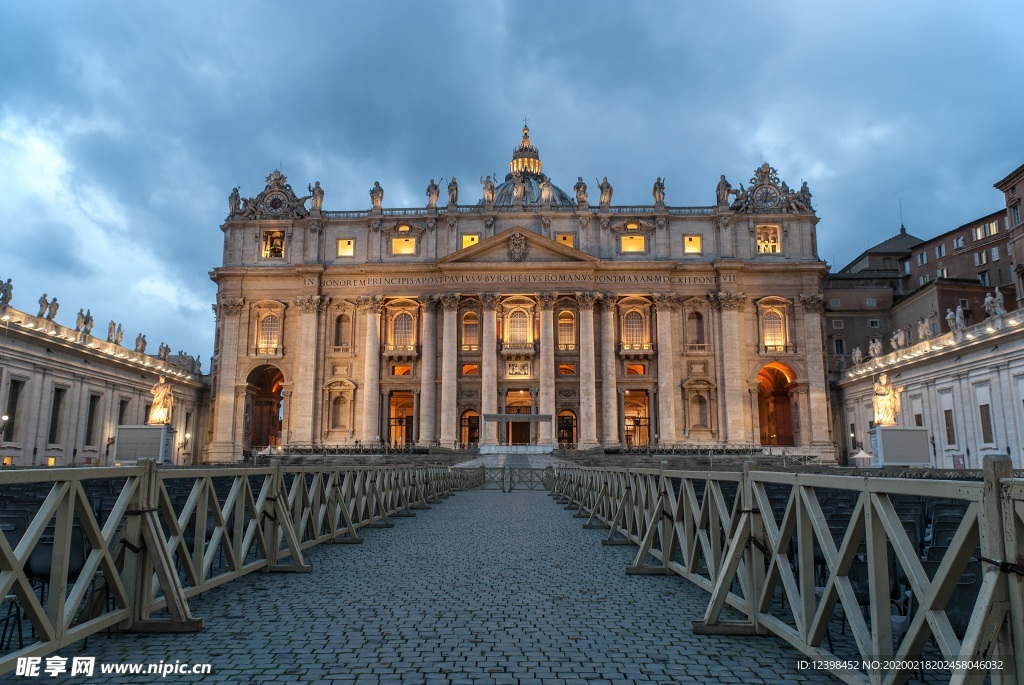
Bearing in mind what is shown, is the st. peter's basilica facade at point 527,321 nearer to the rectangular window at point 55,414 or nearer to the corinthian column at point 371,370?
the corinthian column at point 371,370

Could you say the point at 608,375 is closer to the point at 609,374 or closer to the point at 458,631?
the point at 609,374

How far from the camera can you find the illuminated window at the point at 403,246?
64375 millimetres

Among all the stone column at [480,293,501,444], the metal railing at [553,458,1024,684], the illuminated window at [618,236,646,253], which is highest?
the illuminated window at [618,236,646,253]

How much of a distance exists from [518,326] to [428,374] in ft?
28.6

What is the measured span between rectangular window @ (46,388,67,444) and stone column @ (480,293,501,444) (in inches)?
1155

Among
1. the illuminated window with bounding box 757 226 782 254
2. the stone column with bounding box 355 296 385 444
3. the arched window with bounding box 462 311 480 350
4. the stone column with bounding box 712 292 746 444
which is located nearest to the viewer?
the stone column with bounding box 712 292 746 444

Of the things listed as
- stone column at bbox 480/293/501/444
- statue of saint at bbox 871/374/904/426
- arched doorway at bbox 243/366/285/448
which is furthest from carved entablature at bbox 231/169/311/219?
statue of saint at bbox 871/374/904/426

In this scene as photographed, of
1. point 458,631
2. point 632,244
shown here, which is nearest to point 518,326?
point 632,244

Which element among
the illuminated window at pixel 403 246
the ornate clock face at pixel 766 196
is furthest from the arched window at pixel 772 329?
the illuminated window at pixel 403 246

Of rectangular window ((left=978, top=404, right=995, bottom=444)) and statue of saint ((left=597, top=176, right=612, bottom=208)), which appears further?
statue of saint ((left=597, top=176, right=612, bottom=208))

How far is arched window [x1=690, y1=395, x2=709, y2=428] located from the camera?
199 ft

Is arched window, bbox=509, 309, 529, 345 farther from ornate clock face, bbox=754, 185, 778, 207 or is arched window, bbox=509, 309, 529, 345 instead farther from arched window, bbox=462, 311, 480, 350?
ornate clock face, bbox=754, 185, 778, 207

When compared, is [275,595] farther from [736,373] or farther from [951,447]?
[736,373]

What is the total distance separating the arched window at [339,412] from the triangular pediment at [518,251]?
48.0 feet
